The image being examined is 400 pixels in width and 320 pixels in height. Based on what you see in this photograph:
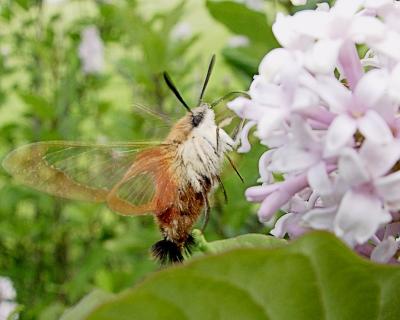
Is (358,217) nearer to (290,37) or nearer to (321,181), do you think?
(321,181)

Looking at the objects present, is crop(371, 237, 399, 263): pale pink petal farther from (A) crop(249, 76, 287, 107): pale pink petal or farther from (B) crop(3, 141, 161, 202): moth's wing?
(B) crop(3, 141, 161, 202): moth's wing

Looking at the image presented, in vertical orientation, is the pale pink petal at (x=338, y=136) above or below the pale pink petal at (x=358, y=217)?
above

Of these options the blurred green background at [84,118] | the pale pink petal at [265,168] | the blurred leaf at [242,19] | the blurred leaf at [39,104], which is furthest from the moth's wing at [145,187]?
the blurred leaf at [39,104]

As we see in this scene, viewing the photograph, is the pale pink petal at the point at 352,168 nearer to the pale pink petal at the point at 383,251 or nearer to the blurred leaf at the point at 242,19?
the pale pink petal at the point at 383,251

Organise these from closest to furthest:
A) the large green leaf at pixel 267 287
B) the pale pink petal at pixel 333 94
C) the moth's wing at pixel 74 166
A: 1. the large green leaf at pixel 267 287
2. the pale pink petal at pixel 333 94
3. the moth's wing at pixel 74 166

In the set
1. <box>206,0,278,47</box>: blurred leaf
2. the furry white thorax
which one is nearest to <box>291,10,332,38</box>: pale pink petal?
the furry white thorax

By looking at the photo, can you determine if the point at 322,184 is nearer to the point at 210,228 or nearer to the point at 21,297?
the point at 210,228

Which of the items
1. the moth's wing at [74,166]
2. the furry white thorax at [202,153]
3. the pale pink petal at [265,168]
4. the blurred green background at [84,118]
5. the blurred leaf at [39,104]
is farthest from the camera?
the blurred leaf at [39,104]
